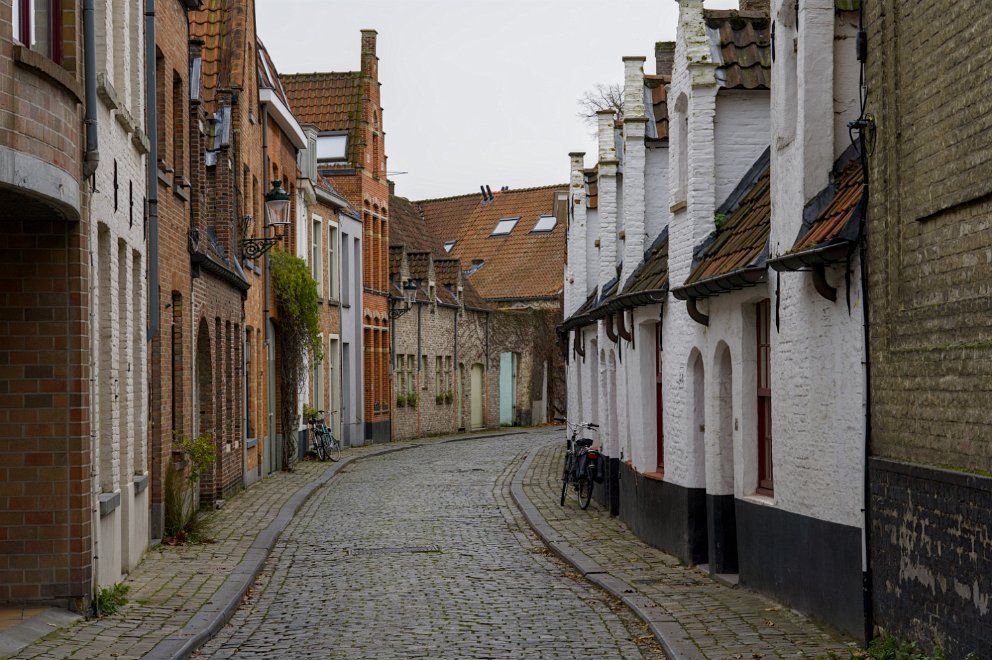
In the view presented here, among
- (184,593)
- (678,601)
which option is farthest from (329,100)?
(678,601)

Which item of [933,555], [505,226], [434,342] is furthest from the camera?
[505,226]

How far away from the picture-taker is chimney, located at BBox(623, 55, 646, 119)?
18781mm

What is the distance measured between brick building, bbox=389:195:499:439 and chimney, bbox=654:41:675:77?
2066cm

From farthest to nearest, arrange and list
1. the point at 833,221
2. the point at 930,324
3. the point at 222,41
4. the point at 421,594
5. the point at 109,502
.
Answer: the point at 222,41 < the point at 421,594 < the point at 109,502 < the point at 833,221 < the point at 930,324

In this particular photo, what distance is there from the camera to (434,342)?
1860 inches

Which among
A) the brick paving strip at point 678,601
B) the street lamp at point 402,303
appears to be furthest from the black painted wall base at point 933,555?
the street lamp at point 402,303

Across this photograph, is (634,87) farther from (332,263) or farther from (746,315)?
(332,263)

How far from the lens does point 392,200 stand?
50.7 meters

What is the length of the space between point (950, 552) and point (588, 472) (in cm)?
1297

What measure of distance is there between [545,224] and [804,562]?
48.7 m

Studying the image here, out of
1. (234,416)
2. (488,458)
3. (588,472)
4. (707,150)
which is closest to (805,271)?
(707,150)

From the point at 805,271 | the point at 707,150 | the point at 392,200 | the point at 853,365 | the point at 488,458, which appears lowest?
the point at 488,458

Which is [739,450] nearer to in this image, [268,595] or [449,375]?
[268,595]

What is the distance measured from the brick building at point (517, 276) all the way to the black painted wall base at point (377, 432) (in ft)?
32.4
